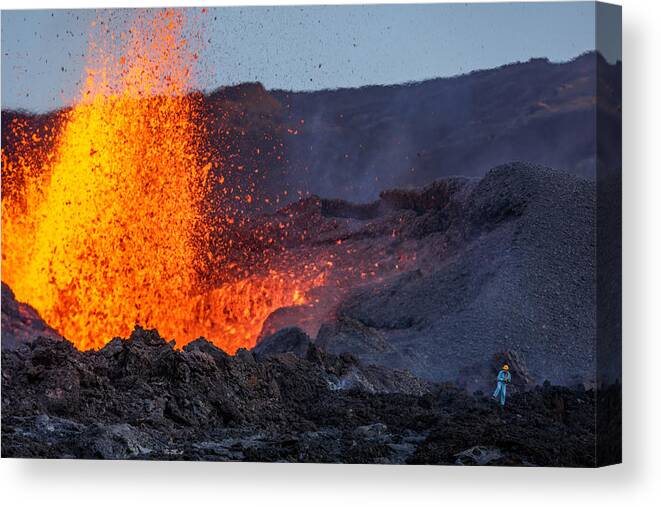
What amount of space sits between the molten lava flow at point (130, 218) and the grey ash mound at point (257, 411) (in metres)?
0.45

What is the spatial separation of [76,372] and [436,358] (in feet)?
12.3

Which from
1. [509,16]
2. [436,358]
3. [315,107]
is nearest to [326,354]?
[436,358]

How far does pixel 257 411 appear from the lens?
1880cm

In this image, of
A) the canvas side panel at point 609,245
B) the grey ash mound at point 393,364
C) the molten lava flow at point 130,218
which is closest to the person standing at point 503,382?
the grey ash mound at point 393,364

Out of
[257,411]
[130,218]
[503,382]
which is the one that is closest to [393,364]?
[503,382]

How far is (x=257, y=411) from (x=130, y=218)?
2.50 metres

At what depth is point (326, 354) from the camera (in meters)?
19.2

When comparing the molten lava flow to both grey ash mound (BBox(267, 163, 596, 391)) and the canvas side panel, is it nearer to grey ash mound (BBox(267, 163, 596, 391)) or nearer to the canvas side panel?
grey ash mound (BBox(267, 163, 596, 391))

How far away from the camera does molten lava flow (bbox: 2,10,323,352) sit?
19359mm

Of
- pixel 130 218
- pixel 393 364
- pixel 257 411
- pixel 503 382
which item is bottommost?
pixel 257 411

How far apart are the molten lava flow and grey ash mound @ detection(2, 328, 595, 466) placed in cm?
45

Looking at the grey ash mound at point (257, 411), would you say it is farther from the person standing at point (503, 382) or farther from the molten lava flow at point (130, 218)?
the molten lava flow at point (130, 218)

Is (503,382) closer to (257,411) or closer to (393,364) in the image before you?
(393,364)

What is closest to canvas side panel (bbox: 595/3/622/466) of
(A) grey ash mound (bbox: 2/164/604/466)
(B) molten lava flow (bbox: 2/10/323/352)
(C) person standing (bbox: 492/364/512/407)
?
(A) grey ash mound (bbox: 2/164/604/466)
